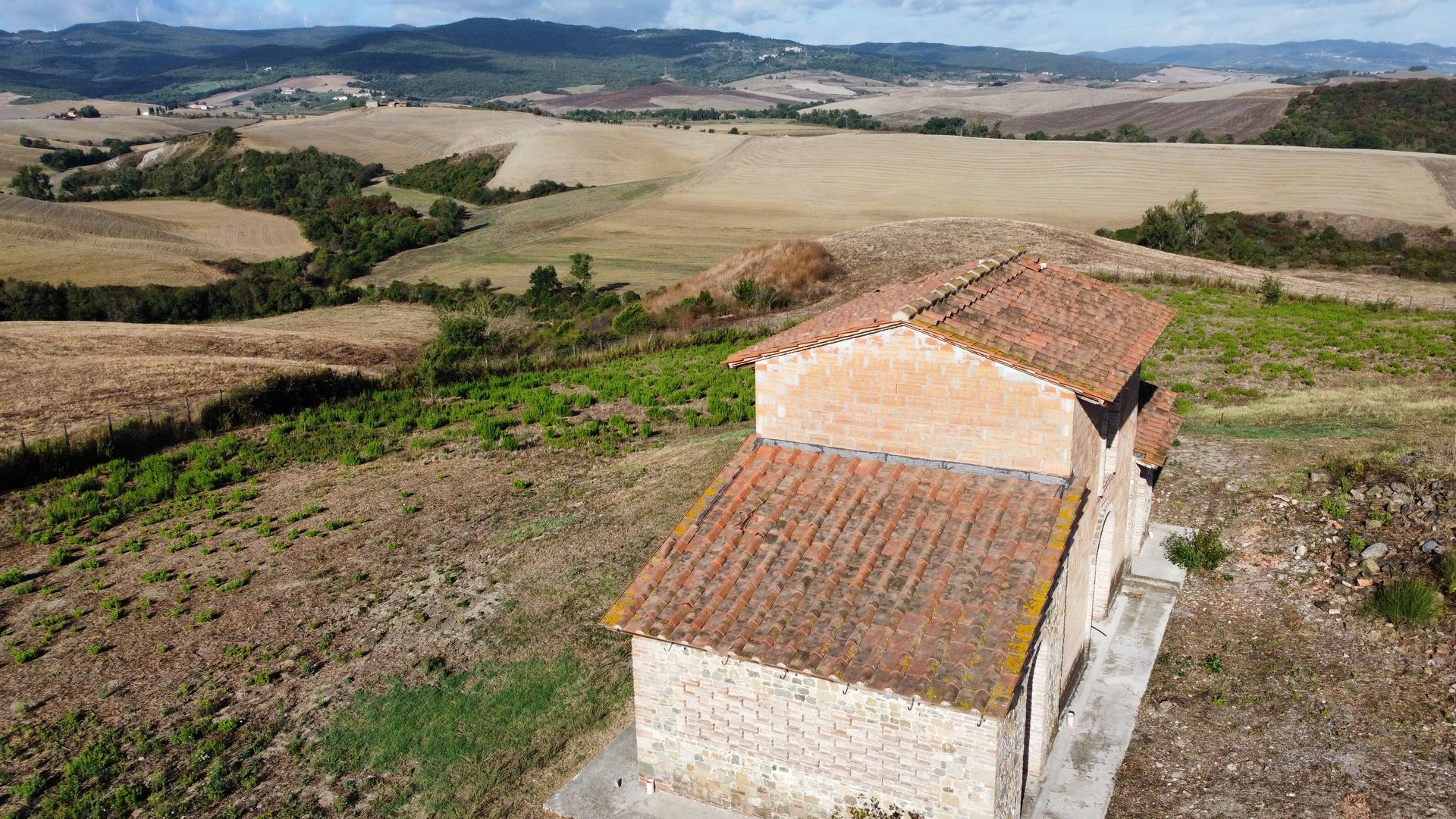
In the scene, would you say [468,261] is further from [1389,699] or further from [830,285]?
[1389,699]

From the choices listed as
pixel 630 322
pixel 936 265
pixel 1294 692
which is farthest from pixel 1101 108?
pixel 1294 692

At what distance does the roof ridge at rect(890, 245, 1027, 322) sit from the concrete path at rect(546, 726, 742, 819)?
19.0 feet

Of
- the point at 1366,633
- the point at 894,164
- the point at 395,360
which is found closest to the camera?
the point at 1366,633

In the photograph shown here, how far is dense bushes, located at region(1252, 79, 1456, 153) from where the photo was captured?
273 feet

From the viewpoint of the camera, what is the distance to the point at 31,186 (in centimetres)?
8338

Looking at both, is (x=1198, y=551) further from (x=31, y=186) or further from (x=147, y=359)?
(x=31, y=186)

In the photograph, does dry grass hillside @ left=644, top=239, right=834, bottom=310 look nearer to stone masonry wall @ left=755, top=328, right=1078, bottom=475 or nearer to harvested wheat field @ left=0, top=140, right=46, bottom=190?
stone masonry wall @ left=755, top=328, right=1078, bottom=475

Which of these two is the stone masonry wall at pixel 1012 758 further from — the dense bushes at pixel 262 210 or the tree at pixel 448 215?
the tree at pixel 448 215

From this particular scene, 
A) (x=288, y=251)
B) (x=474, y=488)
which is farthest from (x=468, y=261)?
(x=474, y=488)

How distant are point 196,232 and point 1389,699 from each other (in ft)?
253

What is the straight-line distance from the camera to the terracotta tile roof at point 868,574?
9.33 m

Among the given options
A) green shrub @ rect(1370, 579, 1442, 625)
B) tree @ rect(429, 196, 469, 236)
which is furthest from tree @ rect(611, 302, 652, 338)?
tree @ rect(429, 196, 469, 236)

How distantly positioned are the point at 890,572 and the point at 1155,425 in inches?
301

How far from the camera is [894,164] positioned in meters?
77.6
